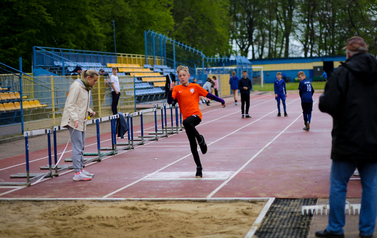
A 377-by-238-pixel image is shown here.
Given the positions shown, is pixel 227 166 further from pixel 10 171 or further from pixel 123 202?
pixel 10 171

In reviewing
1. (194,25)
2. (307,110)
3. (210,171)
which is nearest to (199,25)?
(194,25)

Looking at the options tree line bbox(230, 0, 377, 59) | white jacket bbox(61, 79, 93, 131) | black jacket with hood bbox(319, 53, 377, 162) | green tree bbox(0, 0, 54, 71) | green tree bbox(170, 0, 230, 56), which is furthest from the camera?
tree line bbox(230, 0, 377, 59)

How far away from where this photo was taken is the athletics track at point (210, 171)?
7.39 meters

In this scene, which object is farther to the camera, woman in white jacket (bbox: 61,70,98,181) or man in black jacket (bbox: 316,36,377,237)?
woman in white jacket (bbox: 61,70,98,181)

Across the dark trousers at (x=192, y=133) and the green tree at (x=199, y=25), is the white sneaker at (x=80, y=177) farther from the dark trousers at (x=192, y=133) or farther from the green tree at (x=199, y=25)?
the green tree at (x=199, y=25)

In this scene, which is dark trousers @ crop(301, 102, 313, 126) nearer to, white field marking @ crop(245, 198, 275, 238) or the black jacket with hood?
white field marking @ crop(245, 198, 275, 238)

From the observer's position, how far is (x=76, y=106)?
857 cm

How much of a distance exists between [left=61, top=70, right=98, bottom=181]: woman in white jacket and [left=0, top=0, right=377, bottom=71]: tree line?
21.5 metres

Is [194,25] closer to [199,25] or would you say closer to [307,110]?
[199,25]

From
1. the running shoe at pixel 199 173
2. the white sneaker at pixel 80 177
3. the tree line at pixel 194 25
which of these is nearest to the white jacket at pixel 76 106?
the white sneaker at pixel 80 177

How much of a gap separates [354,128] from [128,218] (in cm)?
294

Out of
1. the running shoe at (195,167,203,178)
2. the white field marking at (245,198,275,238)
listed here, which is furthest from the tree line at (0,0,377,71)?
the white field marking at (245,198,275,238)

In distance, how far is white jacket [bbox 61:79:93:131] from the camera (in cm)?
843

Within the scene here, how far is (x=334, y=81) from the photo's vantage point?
479 centimetres
